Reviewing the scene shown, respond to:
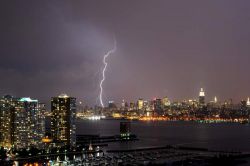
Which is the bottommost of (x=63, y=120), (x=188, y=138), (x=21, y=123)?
(x=188, y=138)

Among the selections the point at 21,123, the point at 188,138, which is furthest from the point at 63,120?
the point at 188,138

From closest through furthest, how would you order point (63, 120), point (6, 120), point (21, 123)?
1. point (21, 123)
2. point (6, 120)
3. point (63, 120)

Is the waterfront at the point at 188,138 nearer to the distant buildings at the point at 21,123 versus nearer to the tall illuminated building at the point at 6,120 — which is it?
the distant buildings at the point at 21,123

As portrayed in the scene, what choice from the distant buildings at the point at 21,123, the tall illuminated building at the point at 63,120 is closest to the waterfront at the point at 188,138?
the tall illuminated building at the point at 63,120

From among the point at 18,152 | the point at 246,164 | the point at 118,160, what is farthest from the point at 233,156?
the point at 18,152

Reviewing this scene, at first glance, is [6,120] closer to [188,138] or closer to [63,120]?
[63,120]

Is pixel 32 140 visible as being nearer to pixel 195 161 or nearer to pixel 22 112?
pixel 22 112

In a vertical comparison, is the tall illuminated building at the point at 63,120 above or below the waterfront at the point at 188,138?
above
